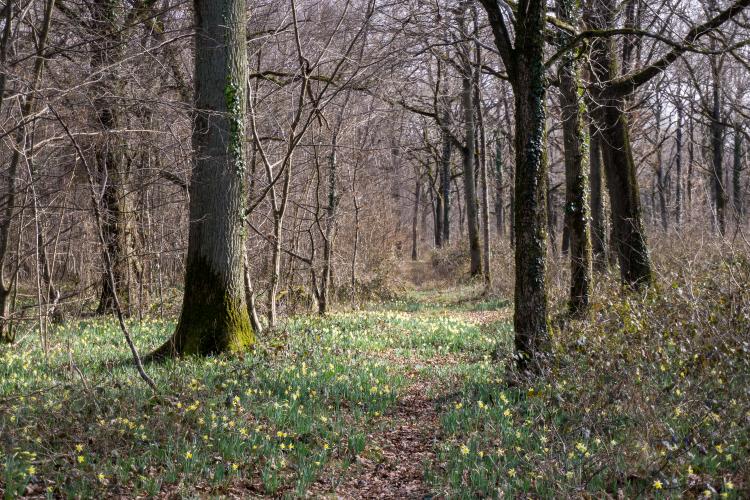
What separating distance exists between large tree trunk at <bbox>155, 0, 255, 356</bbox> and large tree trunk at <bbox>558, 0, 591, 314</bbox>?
5.57 m

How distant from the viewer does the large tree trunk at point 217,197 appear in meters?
7.90

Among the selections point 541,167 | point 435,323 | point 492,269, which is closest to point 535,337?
point 541,167

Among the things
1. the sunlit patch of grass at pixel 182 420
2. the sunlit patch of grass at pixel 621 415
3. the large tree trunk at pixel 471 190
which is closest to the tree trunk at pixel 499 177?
the large tree trunk at pixel 471 190

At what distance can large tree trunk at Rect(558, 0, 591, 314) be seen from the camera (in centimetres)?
1020

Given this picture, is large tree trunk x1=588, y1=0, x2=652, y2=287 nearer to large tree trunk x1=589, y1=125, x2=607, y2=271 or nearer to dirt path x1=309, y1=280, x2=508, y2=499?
large tree trunk x1=589, y1=125, x2=607, y2=271

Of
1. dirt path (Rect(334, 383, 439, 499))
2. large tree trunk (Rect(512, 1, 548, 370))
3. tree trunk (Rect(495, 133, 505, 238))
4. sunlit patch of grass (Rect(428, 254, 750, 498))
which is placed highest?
tree trunk (Rect(495, 133, 505, 238))

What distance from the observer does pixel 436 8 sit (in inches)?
390

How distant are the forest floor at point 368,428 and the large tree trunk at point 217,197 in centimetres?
57

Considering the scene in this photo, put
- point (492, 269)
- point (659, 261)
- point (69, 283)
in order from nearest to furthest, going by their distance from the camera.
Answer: point (659, 261), point (69, 283), point (492, 269)

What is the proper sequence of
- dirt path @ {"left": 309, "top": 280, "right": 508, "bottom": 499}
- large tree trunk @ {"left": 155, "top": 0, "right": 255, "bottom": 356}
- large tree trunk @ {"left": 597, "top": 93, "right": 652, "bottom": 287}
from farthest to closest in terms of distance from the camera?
1. large tree trunk @ {"left": 597, "top": 93, "right": 652, "bottom": 287}
2. large tree trunk @ {"left": 155, "top": 0, "right": 255, "bottom": 356}
3. dirt path @ {"left": 309, "top": 280, "right": 508, "bottom": 499}

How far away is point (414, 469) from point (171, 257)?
1150cm

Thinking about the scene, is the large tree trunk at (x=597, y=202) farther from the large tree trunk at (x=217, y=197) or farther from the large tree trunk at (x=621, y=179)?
the large tree trunk at (x=217, y=197)

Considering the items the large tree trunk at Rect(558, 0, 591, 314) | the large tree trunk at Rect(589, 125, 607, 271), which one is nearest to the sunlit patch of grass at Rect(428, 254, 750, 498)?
the large tree trunk at Rect(558, 0, 591, 314)

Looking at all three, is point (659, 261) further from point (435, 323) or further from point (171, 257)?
point (171, 257)
